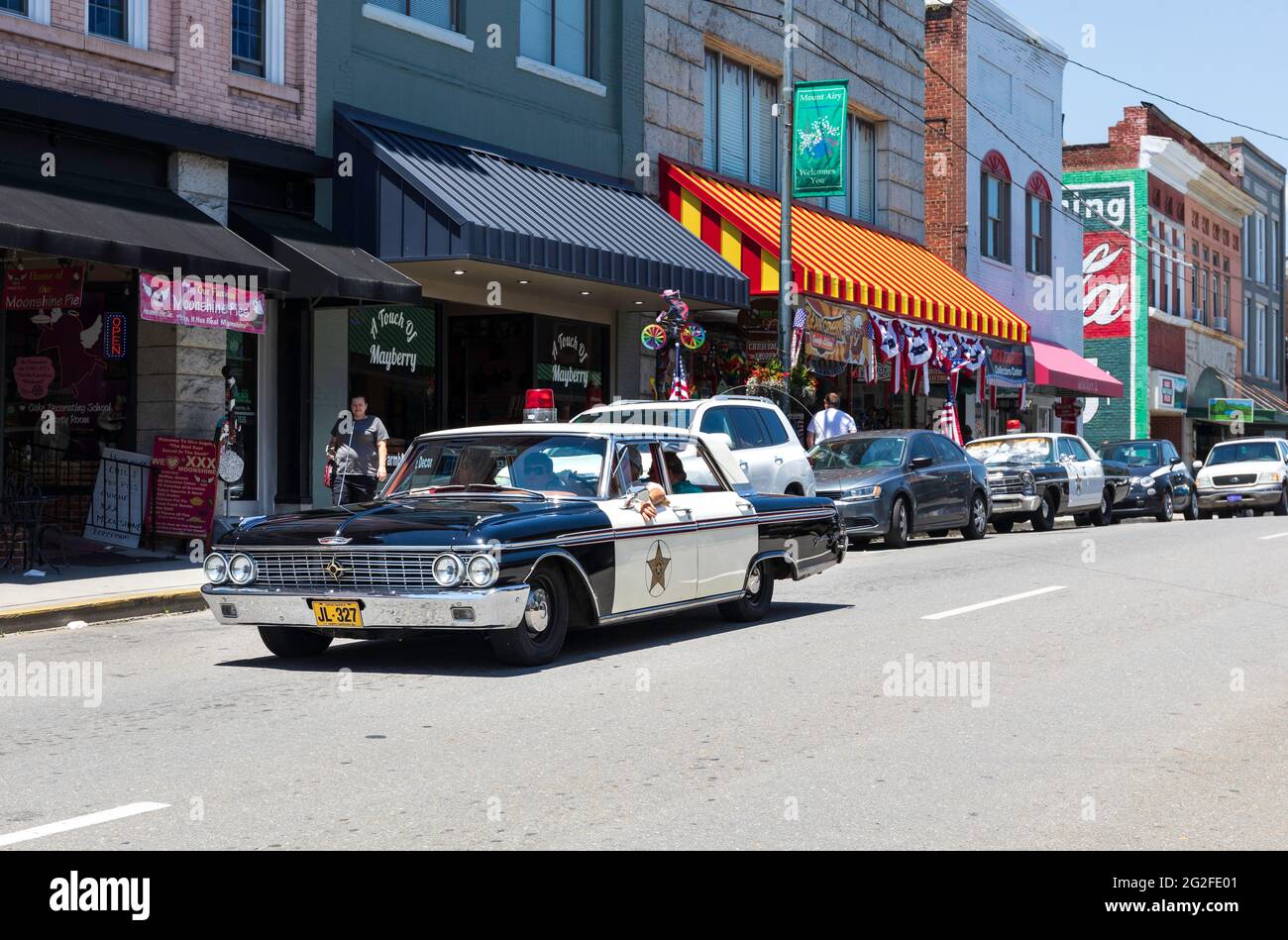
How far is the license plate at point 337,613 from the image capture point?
906cm

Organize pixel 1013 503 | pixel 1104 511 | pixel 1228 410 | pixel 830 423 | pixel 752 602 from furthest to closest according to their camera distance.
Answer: pixel 1228 410 → pixel 1104 511 → pixel 1013 503 → pixel 830 423 → pixel 752 602

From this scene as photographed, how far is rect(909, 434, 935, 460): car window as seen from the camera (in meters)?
21.2

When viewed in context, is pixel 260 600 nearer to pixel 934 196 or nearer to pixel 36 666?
pixel 36 666

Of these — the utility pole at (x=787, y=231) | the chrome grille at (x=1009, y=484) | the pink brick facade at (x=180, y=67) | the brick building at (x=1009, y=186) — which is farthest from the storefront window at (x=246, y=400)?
the brick building at (x=1009, y=186)

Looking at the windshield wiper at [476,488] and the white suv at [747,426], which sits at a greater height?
the white suv at [747,426]

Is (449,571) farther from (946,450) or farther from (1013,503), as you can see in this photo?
(1013,503)

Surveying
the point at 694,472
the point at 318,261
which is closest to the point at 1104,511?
the point at 318,261

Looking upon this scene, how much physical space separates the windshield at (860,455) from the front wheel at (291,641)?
38.8 feet

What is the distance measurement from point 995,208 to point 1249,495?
1043cm

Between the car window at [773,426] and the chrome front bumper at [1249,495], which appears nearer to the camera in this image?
the car window at [773,426]

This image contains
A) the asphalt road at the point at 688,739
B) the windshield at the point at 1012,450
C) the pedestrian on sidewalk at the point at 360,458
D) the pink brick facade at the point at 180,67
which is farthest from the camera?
the windshield at the point at 1012,450

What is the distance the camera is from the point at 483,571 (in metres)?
8.83

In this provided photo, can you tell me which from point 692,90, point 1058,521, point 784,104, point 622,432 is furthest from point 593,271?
point 1058,521

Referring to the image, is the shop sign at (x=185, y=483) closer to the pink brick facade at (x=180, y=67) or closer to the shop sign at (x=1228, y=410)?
the pink brick facade at (x=180, y=67)
